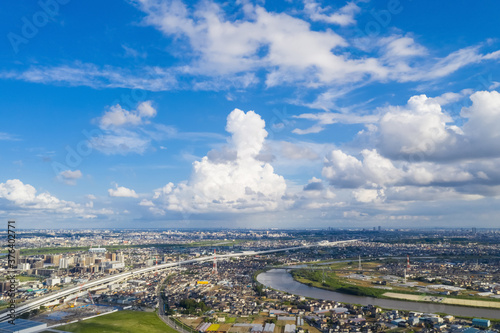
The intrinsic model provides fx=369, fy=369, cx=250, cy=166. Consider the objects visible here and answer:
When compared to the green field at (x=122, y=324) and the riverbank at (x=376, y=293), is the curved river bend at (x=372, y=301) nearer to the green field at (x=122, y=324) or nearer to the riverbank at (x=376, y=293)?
the riverbank at (x=376, y=293)

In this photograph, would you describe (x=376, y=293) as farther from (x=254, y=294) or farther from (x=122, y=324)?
(x=122, y=324)

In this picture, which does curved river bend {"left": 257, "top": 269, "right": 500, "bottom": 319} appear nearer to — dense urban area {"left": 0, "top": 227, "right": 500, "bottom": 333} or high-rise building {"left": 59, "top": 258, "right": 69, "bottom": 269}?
dense urban area {"left": 0, "top": 227, "right": 500, "bottom": 333}

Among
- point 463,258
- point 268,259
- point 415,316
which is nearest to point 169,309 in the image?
point 415,316

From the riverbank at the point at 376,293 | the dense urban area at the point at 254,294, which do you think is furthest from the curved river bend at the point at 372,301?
the riverbank at the point at 376,293

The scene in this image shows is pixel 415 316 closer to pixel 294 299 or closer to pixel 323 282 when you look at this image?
pixel 294 299

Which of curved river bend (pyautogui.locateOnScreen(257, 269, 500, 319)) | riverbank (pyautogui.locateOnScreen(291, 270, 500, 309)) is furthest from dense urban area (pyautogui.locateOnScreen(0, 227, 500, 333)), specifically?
curved river bend (pyautogui.locateOnScreen(257, 269, 500, 319))

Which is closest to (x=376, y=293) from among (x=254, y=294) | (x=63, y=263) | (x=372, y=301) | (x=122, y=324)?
(x=372, y=301)
